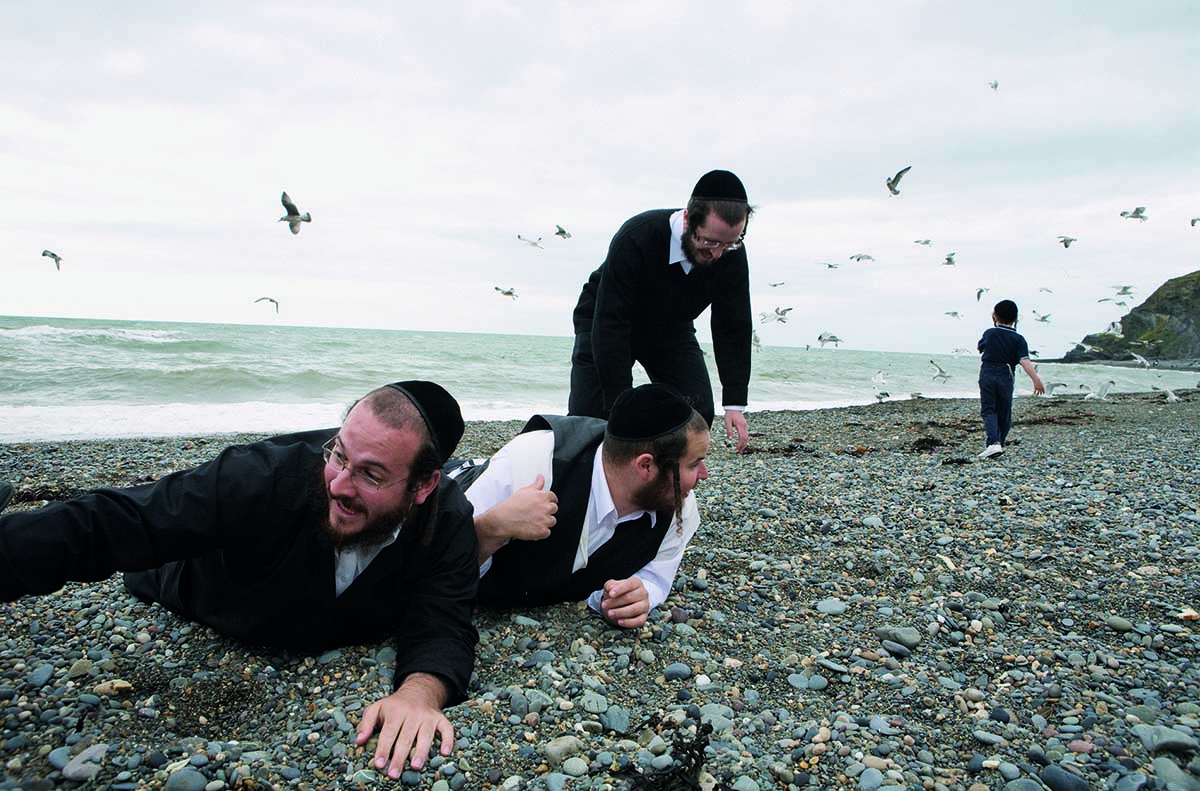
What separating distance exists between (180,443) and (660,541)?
1010 centimetres

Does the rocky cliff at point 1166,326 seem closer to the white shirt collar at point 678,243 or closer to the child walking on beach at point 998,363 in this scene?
the child walking on beach at point 998,363

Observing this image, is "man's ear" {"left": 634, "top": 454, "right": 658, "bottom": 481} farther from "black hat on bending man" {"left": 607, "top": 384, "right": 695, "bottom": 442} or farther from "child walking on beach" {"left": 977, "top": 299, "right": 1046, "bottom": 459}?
"child walking on beach" {"left": 977, "top": 299, "right": 1046, "bottom": 459}

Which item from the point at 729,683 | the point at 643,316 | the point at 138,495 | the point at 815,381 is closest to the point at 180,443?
the point at 643,316

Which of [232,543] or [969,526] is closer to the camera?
[232,543]

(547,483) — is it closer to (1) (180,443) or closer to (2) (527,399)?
(1) (180,443)

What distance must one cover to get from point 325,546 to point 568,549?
1.22 m

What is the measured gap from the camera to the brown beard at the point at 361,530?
281 centimetres

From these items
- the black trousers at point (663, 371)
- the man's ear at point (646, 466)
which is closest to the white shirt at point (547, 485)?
the man's ear at point (646, 466)

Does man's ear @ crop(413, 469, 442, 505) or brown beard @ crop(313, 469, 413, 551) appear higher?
man's ear @ crop(413, 469, 442, 505)

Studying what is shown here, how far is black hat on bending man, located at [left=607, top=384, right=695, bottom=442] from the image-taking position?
3.42 metres

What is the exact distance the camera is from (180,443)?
11.2m

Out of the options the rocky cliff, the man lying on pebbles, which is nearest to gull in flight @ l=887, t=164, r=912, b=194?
the man lying on pebbles

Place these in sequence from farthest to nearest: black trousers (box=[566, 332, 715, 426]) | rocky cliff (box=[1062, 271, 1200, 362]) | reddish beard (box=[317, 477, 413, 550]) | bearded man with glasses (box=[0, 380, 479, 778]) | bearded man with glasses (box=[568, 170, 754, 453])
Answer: rocky cliff (box=[1062, 271, 1200, 362]) < black trousers (box=[566, 332, 715, 426]) < bearded man with glasses (box=[568, 170, 754, 453]) < reddish beard (box=[317, 477, 413, 550]) < bearded man with glasses (box=[0, 380, 479, 778])

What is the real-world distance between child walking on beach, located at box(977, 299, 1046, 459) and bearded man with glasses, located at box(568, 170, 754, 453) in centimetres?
618
